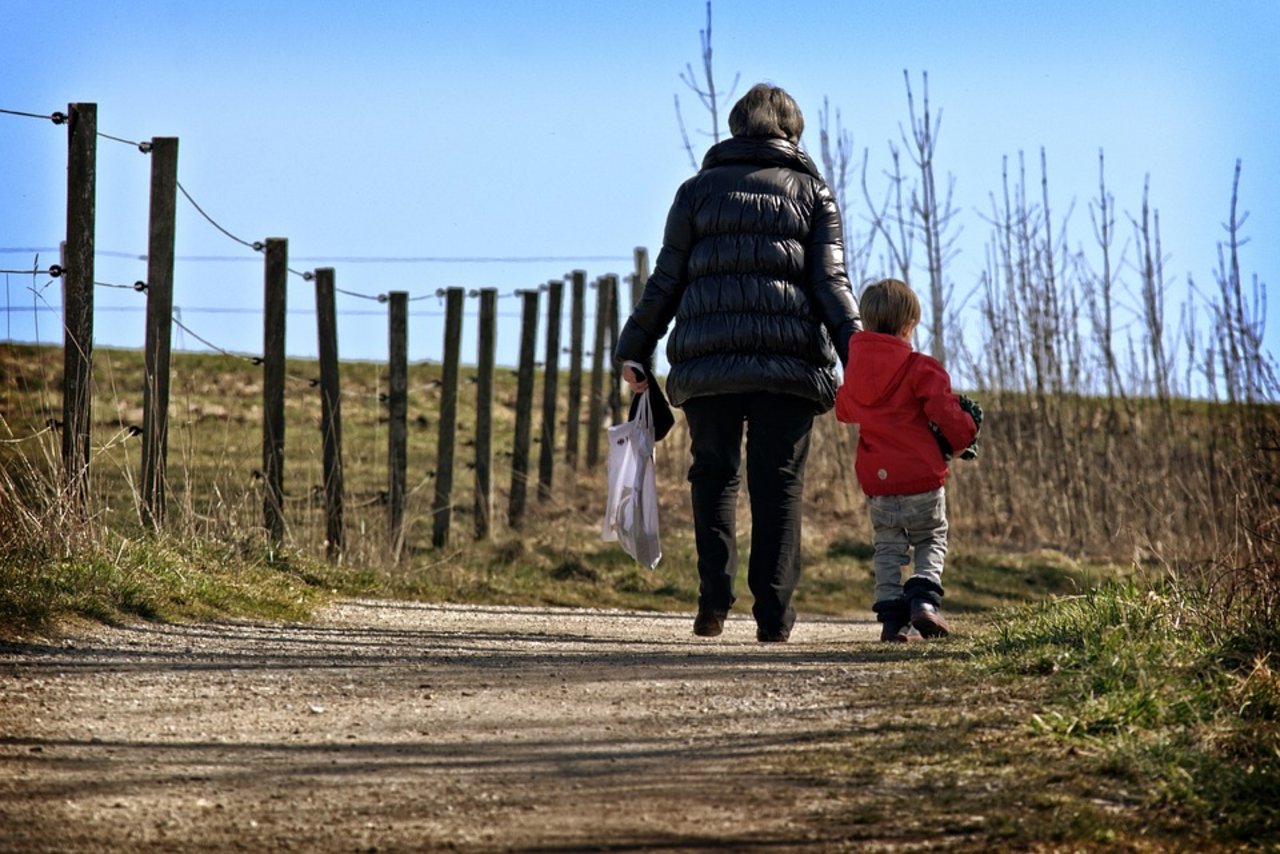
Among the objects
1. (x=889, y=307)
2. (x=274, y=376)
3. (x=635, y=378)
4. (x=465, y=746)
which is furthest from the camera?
(x=274, y=376)

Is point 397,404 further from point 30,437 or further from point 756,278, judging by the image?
point 756,278

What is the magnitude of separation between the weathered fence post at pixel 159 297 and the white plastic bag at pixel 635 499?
2.53m

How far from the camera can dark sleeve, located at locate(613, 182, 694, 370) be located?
23.5 ft

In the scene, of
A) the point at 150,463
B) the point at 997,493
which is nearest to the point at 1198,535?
the point at 997,493

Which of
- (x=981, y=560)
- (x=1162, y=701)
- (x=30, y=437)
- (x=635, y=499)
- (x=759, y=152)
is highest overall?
(x=759, y=152)

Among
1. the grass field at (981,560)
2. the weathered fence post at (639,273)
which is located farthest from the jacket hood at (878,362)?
the weathered fence post at (639,273)

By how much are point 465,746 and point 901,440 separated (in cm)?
306

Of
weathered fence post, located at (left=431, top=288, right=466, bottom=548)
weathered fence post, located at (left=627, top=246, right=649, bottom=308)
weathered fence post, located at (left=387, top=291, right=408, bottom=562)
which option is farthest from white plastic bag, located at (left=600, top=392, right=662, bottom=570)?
weathered fence post, located at (left=627, top=246, right=649, bottom=308)

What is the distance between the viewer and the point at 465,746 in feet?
14.8

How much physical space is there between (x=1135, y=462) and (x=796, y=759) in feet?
42.1

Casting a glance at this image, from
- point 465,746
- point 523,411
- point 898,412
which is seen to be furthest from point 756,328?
point 523,411

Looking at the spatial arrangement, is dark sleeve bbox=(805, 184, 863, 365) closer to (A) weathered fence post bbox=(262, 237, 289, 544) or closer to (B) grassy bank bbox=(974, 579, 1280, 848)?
(B) grassy bank bbox=(974, 579, 1280, 848)

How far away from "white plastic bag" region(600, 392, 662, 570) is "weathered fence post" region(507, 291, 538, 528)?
689cm

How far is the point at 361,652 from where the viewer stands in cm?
636
